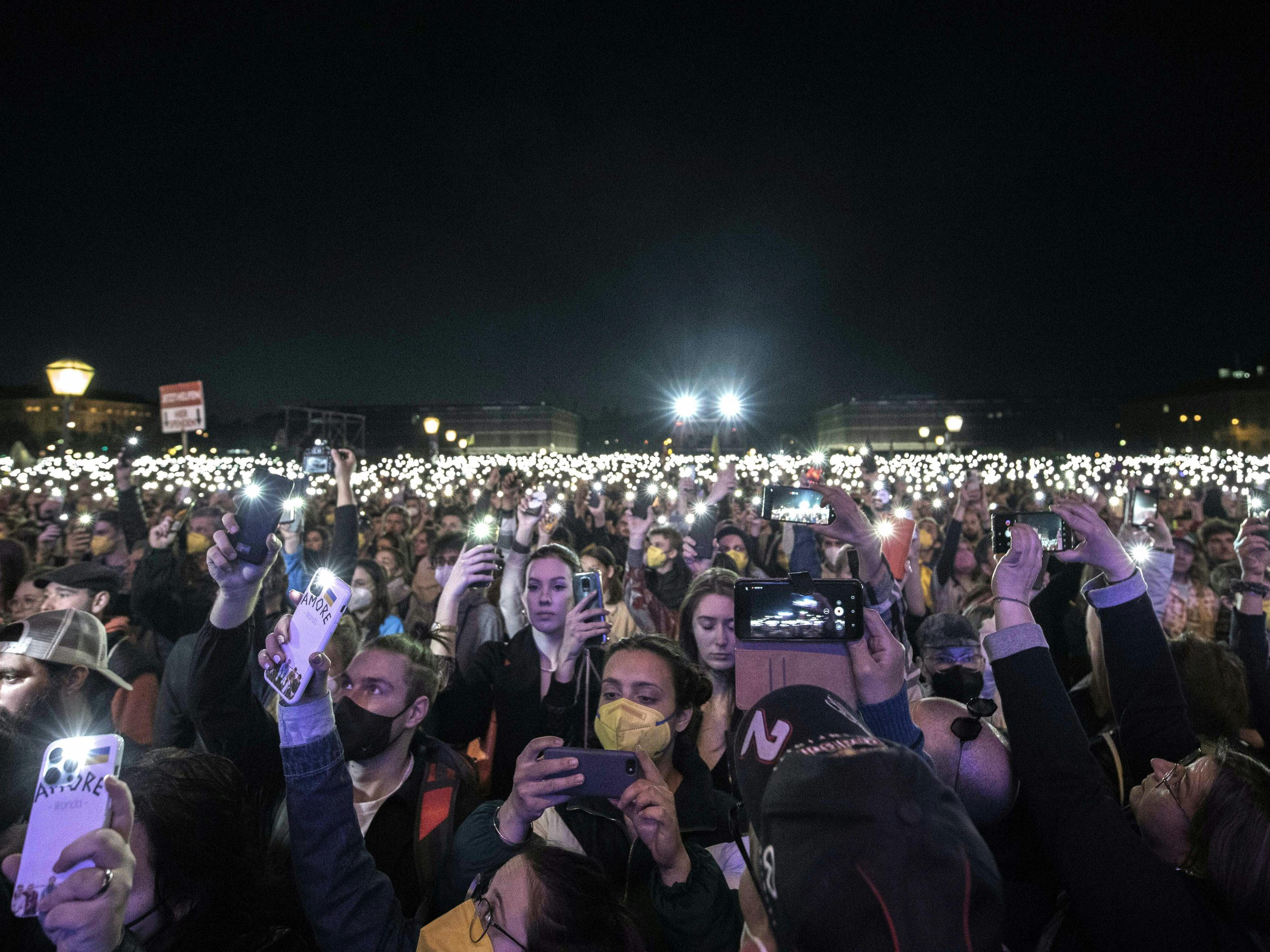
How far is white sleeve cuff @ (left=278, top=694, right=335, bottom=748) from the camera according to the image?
183 centimetres

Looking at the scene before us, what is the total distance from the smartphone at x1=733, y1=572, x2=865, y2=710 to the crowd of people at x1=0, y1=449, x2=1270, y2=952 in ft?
0.24

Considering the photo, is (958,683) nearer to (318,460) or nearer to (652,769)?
(652,769)

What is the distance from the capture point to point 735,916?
1875mm

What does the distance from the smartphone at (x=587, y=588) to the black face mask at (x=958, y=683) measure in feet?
5.21

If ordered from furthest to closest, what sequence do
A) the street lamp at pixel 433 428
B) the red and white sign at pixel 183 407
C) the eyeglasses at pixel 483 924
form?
1. the street lamp at pixel 433 428
2. the red and white sign at pixel 183 407
3. the eyeglasses at pixel 483 924

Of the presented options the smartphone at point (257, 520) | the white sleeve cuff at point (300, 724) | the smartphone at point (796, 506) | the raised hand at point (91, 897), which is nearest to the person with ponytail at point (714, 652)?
the smartphone at point (796, 506)

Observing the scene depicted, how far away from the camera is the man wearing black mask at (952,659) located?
3352mm

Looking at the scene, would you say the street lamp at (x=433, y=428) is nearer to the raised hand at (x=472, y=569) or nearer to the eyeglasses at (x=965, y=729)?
the raised hand at (x=472, y=569)

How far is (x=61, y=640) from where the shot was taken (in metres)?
2.88

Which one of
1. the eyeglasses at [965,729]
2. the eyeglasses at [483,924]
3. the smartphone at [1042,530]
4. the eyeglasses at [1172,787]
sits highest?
the smartphone at [1042,530]

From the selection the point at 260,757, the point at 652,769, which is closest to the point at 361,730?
the point at 260,757

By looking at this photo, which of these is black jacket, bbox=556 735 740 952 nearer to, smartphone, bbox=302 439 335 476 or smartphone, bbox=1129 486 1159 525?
smartphone, bbox=1129 486 1159 525

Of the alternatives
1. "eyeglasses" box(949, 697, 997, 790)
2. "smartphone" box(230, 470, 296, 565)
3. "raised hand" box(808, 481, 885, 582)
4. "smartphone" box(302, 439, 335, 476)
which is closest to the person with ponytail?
"raised hand" box(808, 481, 885, 582)

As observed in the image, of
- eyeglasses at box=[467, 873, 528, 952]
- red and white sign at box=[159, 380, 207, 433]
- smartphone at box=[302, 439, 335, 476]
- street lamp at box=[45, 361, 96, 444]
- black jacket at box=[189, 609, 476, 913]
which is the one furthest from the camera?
red and white sign at box=[159, 380, 207, 433]
